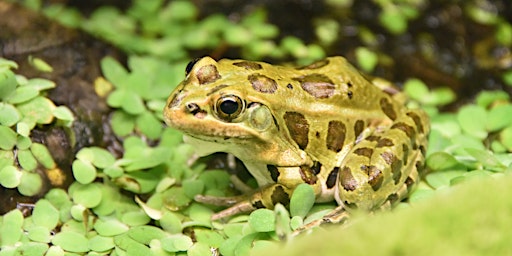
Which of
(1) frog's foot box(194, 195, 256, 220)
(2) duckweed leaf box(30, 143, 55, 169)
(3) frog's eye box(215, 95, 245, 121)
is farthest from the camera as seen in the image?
(2) duckweed leaf box(30, 143, 55, 169)

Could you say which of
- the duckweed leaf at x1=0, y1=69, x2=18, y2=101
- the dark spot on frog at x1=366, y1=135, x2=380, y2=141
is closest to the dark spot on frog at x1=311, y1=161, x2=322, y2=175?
the dark spot on frog at x1=366, y1=135, x2=380, y2=141

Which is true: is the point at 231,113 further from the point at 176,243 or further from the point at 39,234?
the point at 39,234

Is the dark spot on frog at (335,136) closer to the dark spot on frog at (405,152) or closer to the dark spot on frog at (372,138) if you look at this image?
the dark spot on frog at (372,138)

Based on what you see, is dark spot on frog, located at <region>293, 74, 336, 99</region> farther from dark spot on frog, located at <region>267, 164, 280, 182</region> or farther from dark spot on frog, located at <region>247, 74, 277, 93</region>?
dark spot on frog, located at <region>267, 164, 280, 182</region>

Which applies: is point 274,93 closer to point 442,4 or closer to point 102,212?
point 102,212

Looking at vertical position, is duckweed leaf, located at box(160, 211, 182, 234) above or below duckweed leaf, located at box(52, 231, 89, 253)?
above

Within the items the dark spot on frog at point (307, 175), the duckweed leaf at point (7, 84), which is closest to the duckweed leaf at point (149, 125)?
the duckweed leaf at point (7, 84)

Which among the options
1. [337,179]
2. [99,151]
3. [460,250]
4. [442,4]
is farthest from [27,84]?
[442,4]

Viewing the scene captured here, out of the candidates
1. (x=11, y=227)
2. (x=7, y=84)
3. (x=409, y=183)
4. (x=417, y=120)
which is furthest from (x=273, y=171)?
(x=7, y=84)
